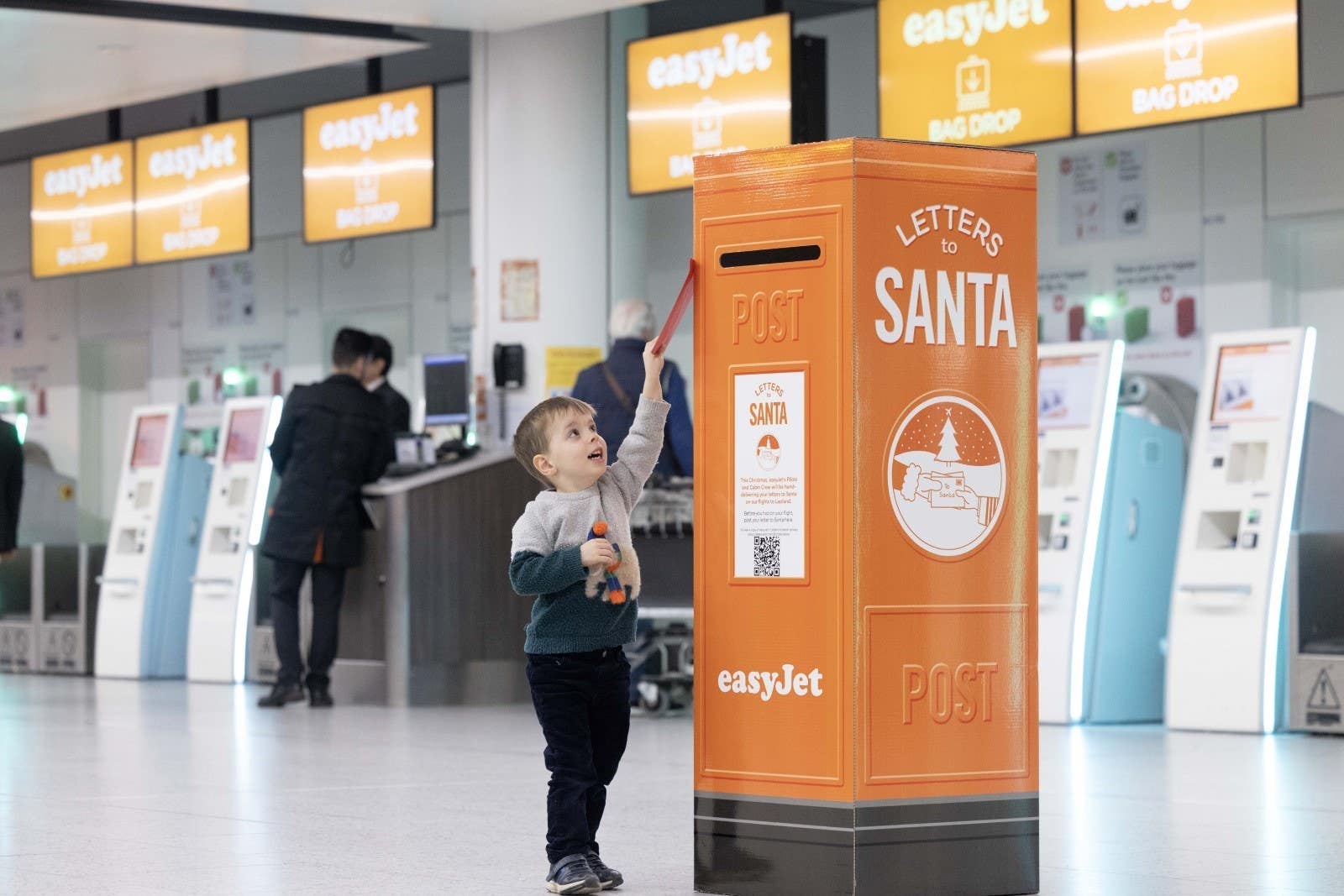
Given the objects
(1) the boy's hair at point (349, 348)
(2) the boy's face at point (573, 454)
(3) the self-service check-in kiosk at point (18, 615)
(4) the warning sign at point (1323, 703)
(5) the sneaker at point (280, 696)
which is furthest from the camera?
(3) the self-service check-in kiosk at point (18, 615)

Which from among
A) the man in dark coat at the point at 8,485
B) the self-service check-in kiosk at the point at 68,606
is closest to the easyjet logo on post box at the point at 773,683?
the man in dark coat at the point at 8,485

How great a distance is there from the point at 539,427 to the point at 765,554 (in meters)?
0.54

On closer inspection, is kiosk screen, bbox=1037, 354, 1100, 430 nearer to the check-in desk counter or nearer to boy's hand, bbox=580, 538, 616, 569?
the check-in desk counter

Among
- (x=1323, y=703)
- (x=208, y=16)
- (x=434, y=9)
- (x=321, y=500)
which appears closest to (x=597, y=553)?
(x=1323, y=703)

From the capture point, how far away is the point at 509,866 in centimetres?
417

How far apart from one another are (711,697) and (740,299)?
78cm

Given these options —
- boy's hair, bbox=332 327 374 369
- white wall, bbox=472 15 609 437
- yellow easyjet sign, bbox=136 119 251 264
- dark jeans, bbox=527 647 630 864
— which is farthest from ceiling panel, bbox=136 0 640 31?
dark jeans, bbox=527 647 630 864

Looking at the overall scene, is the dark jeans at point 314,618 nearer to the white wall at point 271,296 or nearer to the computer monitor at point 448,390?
the computer monitor at point 448,390

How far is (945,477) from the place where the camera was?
145 inches

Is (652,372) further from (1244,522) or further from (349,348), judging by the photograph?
(349,348)

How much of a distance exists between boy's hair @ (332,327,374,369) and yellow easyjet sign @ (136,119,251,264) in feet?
8.21

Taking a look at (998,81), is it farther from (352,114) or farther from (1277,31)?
(352,114)

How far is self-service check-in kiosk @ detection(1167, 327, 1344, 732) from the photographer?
8.08 m

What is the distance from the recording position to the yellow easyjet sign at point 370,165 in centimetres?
1038
